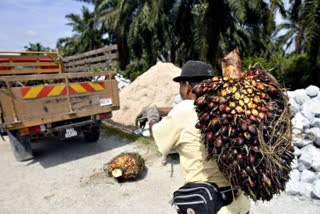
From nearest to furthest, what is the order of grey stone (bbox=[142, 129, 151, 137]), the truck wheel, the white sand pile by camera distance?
the truck wheel < grey stone (bbox=[142, 129, 151, 137]) < the white sand pile

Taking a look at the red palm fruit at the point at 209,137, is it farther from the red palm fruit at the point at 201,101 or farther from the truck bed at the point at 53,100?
the truck bed at the point at 53,100

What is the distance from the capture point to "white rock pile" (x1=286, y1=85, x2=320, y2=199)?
2826 millimetres

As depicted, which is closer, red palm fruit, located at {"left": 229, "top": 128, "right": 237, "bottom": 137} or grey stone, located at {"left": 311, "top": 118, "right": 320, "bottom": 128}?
red palm fruit, located at {"left": 229, "top": 128, "right": 237, "bottom": 137}

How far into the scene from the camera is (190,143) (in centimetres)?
141

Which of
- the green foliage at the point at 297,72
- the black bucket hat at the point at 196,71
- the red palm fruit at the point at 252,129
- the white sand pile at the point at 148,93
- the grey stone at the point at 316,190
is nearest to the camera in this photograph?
the red palm fruit at the point at 252,129

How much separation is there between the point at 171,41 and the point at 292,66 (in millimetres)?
8534

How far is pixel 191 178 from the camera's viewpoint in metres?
1.46

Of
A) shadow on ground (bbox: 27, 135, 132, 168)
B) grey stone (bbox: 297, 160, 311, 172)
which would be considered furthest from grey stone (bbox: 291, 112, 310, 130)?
shadow on ground (bbox: 27, 135, 132, 168)

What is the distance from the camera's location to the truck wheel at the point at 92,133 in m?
5.28

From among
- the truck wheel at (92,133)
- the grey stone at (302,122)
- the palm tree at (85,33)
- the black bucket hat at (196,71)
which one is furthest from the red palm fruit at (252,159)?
the palm tree at (85,33)

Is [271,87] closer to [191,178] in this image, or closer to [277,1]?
[191,178]

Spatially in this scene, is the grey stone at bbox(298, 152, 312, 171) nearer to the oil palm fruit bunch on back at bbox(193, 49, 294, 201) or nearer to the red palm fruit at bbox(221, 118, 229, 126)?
the oil palm fruit bunch on back at bbox(193, 49, 294, 201)

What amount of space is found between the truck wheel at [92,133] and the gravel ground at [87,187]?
0.50m

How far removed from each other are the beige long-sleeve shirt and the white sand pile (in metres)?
5.65
